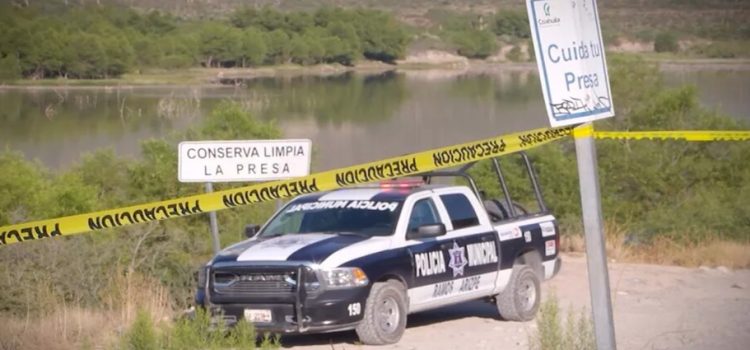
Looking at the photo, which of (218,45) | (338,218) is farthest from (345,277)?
(218,45)

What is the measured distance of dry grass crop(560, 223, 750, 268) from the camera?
18484 mm

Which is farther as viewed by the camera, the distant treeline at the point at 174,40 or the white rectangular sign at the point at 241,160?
the distant treeline at the point at 174,40

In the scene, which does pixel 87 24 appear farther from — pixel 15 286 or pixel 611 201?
pixel 611 201

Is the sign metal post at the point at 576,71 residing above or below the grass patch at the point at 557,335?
above

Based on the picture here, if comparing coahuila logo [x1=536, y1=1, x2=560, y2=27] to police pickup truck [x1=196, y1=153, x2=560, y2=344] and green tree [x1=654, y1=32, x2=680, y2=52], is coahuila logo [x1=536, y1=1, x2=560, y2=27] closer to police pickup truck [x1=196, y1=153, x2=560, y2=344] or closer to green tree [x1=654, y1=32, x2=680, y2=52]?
Answer: police pickup truck [x1=196, y1=153, x2=560, y2=344]

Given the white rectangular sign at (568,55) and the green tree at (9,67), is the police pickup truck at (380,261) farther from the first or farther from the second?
the green tree at (9,67)

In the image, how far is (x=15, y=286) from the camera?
41.0 ft

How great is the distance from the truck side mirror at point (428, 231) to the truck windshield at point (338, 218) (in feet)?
0.65

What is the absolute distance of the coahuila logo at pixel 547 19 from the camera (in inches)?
263

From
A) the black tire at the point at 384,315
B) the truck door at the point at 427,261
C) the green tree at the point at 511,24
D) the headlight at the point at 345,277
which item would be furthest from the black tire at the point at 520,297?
the green tree at the point at 511,24

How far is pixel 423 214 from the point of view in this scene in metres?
12.8

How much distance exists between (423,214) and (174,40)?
10762mm

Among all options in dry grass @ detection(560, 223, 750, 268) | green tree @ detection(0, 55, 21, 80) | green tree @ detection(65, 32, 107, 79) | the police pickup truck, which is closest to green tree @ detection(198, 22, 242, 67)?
green tree @ detection(65, 32, 107, 79)

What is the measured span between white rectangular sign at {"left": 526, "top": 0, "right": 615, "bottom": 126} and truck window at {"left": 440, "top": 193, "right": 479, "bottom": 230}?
617cm
